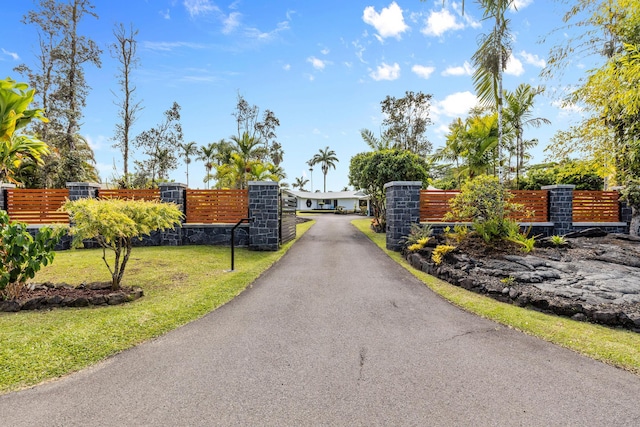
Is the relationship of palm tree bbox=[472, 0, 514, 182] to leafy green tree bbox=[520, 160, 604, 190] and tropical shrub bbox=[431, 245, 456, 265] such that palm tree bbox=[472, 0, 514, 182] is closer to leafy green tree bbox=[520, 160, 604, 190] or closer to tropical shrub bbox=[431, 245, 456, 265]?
tropical shrub bbox=[431, 245, 456, 265]

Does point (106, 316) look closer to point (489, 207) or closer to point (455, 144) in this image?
point (489, 207)

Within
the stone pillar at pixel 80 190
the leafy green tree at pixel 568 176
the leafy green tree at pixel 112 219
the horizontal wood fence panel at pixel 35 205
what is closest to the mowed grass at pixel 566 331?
the leafy green tree at pixel 112 219

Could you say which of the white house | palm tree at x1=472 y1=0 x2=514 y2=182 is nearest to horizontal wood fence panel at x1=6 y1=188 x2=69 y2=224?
palm tree at x1=472 y1=0 x2=514 y2=182

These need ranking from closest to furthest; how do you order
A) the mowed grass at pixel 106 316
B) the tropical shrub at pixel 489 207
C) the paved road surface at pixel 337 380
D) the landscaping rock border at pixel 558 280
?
the paved road surface at pixel 337 380 < the mowed grass at pixel 106 316 < the landscaping rock border at pixel 558 280 < the tropical shrub at pixel 489 207

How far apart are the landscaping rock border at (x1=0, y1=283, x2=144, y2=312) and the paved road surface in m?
1.79

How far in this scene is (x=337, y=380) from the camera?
10.0 feet

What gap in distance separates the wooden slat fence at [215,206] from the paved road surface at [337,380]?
7.09 m

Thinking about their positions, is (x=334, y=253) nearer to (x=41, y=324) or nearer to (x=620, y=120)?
(x=41, y=324)

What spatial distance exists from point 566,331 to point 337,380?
3442 mm

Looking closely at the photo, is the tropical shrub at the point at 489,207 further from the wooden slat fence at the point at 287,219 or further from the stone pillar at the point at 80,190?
the stone pillar at the point at 80,190

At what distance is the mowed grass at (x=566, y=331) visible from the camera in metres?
3.63

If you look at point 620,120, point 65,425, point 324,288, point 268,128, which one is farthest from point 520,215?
point 268,128

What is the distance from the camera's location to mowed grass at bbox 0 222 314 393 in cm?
331

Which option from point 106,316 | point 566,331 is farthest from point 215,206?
point 566,331
